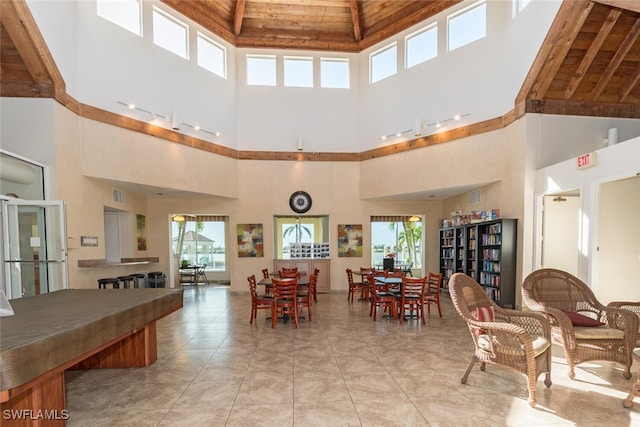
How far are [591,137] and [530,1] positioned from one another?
2937mm

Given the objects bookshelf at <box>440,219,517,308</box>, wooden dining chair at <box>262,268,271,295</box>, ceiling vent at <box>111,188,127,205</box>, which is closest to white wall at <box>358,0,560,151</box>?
bookshelf at <box>440,219,517,308</box>

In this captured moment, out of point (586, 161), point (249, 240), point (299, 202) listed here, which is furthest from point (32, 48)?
point (586, 161)

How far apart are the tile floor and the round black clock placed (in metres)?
4.68

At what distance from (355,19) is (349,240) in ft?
20.0

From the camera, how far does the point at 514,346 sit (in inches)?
116

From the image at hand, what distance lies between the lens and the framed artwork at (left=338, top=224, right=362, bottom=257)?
30.5 ft

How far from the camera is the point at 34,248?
5.19 m

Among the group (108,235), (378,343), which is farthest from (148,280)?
(378,343)

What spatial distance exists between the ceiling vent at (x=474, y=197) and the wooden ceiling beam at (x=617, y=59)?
2880 millimetres

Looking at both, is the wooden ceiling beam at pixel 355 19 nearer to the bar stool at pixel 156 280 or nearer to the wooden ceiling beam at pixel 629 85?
the wooden ceiling beam at pixel 629 85

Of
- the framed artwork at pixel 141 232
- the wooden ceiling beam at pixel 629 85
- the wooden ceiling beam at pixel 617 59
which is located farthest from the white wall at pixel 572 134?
the framed artwork at pixel 141 232

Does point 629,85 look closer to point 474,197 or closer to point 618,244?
point 618,244

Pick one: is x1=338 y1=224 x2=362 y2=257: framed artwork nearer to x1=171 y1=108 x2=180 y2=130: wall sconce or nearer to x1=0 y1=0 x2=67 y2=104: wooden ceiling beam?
x1=171 y1=108 x2=180 y2=130: wall sconce

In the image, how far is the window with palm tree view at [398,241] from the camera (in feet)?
40.9
